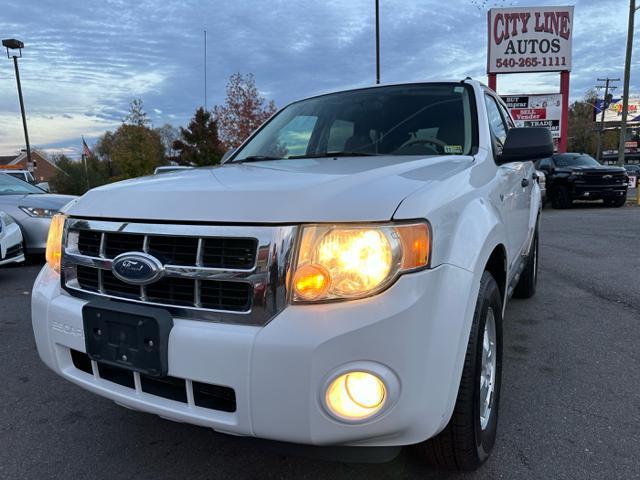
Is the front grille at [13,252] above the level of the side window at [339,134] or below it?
below

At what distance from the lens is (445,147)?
2828 mm

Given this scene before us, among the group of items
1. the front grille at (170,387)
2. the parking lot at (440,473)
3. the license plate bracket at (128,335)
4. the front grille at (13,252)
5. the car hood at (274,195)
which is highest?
the car hood at (274,195)

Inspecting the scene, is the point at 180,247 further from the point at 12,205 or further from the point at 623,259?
the point at 623,259

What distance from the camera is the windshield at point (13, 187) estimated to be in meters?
7.29

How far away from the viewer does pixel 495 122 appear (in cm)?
341

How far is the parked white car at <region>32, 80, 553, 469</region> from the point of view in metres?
1.55

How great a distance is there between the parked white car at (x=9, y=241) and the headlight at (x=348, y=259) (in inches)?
209

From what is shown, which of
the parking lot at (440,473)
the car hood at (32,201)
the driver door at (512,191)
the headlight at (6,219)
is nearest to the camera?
the parking lot at (440,473)

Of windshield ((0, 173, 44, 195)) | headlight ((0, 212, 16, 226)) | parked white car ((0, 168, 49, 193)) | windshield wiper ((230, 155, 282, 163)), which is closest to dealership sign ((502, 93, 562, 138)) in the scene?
parked white car ((0, 168, 49, 193))

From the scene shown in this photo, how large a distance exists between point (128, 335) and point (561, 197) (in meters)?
15.6

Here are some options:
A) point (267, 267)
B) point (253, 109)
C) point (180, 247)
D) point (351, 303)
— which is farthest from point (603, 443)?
point (253, 109)

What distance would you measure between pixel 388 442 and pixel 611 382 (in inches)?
78.6

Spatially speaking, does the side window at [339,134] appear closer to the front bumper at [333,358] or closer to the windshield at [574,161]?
the front bumper at [333,358]

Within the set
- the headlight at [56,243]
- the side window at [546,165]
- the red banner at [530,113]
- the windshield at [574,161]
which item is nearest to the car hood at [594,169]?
the windshield at [574,161]
